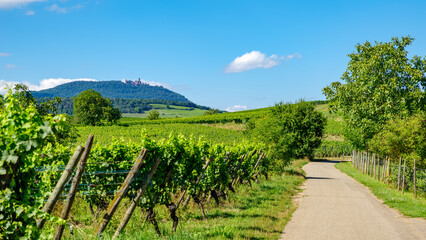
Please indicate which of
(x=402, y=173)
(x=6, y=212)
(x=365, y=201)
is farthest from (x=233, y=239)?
(x=402, y=173)

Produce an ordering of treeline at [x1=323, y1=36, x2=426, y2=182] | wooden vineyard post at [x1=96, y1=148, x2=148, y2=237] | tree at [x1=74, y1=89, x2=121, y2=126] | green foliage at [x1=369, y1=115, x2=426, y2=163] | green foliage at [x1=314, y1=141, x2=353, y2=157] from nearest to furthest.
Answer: wooden vineyard post at [x1=96, y1=148, x2=148, y2=237], green foliage at [x1=369, y1=115, x2=426, y2=163], treeline at [x1=323, y1=36, x2=426, y2=182], green foliage at [x1=314, y1=141, x2=353, y2=157], tree at [x1=74, y1=89, x2=121, y2=126]

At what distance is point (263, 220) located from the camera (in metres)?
10.8

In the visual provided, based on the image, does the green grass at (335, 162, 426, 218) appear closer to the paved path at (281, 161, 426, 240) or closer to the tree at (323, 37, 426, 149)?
the paved path at (281, 161, 426, 240)

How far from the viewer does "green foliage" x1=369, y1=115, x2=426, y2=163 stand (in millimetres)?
21641

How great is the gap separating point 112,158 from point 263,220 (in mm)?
4919

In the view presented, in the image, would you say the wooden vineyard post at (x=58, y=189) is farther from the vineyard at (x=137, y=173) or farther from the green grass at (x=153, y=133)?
the green grass at (x=153, y=133)

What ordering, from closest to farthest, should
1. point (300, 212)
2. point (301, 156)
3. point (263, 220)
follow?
point (263, 220)
point (300, 212)
point (301, 156)

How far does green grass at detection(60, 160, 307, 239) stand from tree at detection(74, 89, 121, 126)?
7708cm

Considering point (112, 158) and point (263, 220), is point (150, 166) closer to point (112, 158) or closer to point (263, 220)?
point (112, 158)

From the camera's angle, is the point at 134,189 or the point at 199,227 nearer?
the point at 134,189

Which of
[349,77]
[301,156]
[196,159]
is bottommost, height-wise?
[301,156]

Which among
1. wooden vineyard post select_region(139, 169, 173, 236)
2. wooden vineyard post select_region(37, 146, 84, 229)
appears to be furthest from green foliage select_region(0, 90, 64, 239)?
wooden vineyard post select_region(139, 169, 173, 236)

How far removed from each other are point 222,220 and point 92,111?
84.3 m

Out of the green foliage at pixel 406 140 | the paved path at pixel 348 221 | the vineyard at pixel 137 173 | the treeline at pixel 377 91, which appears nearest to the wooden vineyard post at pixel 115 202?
the vineyard at pixel 137 173
